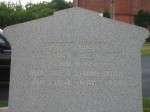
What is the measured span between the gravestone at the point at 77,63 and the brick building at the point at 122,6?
46827mm

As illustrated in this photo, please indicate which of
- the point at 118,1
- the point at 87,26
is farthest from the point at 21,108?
the point at 118,1

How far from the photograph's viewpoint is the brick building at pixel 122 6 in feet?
175

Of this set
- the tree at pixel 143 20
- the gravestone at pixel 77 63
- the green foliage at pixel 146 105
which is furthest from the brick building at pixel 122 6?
the gravestone at pixel 77 63

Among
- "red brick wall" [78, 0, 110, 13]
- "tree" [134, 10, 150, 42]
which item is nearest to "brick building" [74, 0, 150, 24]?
"red brick wall" [78, 0, 110, 13]

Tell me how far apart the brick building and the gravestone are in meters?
46.8

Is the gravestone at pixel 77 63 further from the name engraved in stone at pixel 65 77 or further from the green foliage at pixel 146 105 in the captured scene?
the green foliage at pixel 146 105

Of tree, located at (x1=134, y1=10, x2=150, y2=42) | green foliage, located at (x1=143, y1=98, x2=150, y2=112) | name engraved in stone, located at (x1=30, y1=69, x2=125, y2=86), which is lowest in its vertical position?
green foliage, located at (x1=143, y1=98, x2=150, y2=112)

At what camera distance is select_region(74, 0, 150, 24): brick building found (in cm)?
5338

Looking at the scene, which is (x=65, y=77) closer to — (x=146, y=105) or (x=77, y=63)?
(x=77, y=63)

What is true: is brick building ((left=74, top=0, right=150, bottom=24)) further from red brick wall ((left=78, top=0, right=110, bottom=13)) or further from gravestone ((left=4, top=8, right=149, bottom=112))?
gravestone ((left=4, top=8, right=149, bottom=112))

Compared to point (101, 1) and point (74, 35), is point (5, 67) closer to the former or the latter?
point (74, 35)

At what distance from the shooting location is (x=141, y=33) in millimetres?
6371

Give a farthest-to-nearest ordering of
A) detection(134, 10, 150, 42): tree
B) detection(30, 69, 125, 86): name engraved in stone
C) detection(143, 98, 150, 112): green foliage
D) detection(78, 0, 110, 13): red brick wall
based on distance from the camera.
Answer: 1. detection(78, 0, 110, 13): red brick wall
2. detection(134, 10, 150, 42): tree
3. detection(143, 98, 150, 112): green foliage
4. detection(30, 69, 125, 86): name engraved in stone

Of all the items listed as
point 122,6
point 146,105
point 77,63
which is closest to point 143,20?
point 122,6
